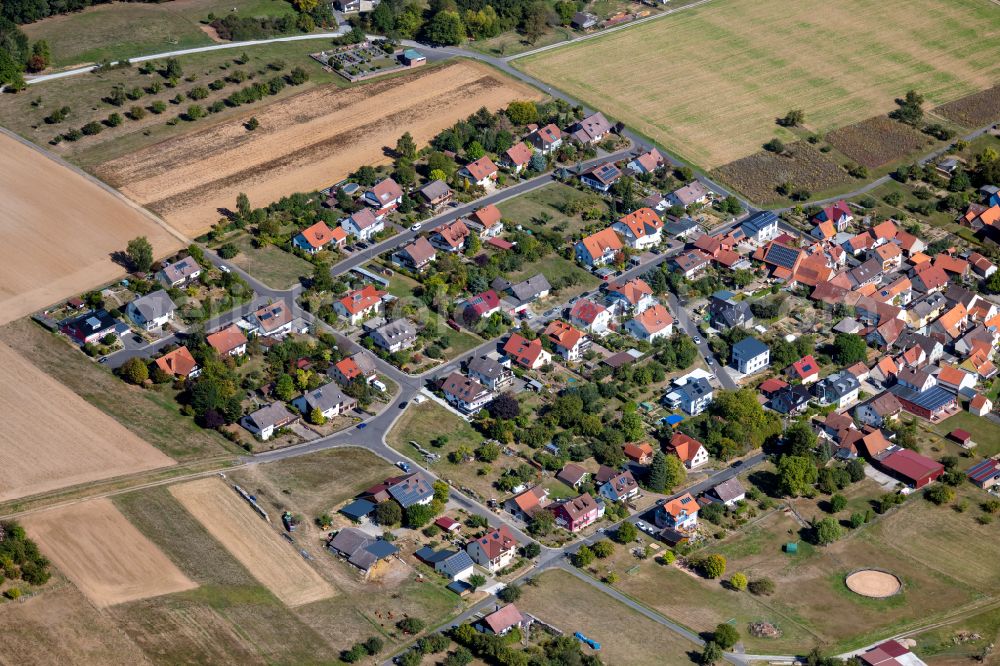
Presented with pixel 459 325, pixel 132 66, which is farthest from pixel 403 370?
pixel 132 66

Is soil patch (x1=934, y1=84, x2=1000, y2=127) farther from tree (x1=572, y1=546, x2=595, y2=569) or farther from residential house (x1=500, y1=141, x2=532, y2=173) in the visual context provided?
tree (x1=572, y1=546, x2=595, y2=569)

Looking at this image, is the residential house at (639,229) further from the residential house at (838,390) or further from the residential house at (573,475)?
the residential house at (573,475)

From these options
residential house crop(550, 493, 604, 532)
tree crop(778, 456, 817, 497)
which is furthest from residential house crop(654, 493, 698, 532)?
tree crop(778, 456, 817, 497)

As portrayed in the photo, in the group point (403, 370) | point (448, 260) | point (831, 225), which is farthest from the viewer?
point (831, 225)

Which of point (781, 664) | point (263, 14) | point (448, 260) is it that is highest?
point (263, 14)

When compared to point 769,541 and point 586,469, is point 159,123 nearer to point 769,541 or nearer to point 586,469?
point 586,469

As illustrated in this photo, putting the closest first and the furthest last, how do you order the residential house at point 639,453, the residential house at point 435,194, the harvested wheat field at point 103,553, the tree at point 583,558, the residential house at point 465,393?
the harvested wheat field at point 103,553 → the tree at point 583,558 → the residential house at point 639,453 → the residential house at point 465,393 → the residential house at point 435,194

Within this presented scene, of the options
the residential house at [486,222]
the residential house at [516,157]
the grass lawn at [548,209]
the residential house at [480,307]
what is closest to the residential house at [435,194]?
the residential house at [486,222]
